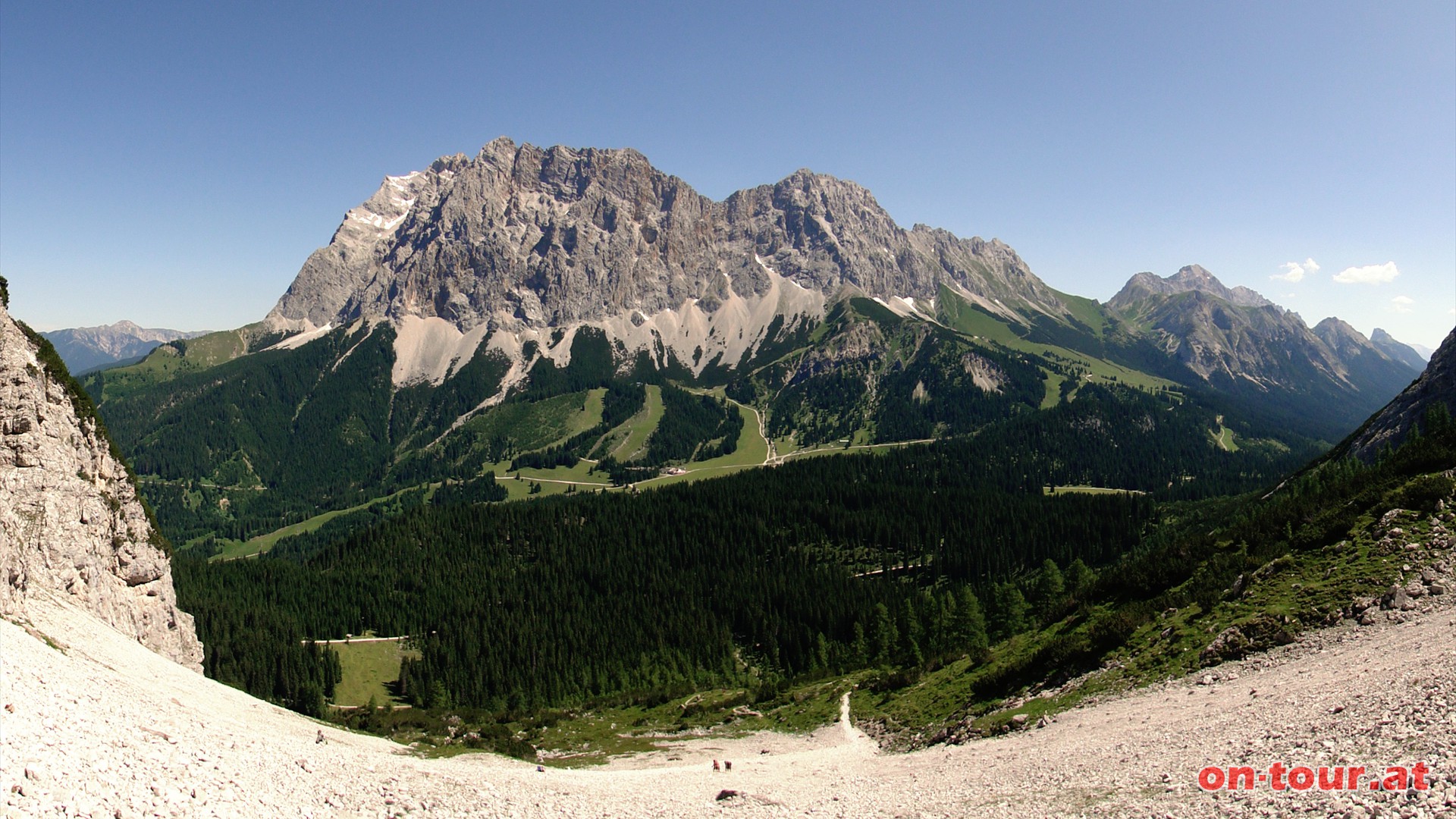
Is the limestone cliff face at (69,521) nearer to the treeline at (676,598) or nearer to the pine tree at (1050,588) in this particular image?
the treeline at (676,598)

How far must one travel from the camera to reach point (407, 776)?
3441 centimetres

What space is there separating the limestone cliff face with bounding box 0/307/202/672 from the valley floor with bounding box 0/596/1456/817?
17.9 ft

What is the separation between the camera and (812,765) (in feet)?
162

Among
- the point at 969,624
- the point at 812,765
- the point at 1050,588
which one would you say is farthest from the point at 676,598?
the point at 812,765

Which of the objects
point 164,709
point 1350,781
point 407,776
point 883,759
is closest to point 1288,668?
point 1350,781

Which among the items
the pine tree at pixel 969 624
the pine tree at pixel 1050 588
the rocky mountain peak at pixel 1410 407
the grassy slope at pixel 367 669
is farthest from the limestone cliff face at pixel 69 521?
the rocky mountain peak at pixel 1410 407

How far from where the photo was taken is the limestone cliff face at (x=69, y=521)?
52000 millimetres

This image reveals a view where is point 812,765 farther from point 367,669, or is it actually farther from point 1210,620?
point 367,669

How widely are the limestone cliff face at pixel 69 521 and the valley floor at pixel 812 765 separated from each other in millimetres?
5471

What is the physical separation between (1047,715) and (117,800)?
4572cm

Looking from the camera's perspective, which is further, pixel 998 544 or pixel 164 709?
pixel 998 544

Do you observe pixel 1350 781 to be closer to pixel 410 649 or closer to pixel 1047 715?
pixel 1047 715

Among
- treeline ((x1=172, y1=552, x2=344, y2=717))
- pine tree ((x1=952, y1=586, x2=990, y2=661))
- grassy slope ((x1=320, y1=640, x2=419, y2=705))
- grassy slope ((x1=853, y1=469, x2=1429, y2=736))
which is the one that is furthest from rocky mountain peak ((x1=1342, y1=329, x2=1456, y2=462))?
treeline ((x1=172, y1=552, x2=344, y2=717))

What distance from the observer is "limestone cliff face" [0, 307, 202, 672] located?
52.0 meters
